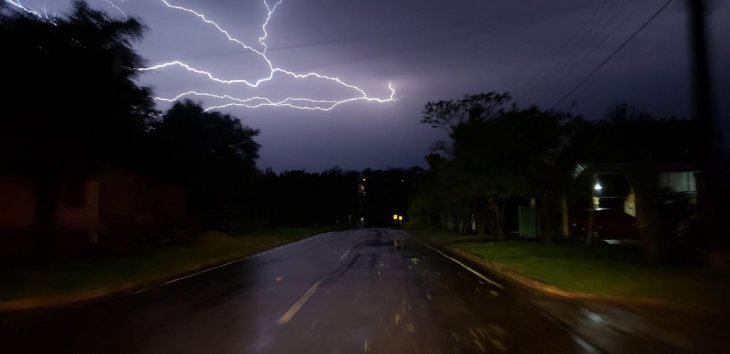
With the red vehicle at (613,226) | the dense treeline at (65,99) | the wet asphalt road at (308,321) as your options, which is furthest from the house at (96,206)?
the red vehicle at (613,226)

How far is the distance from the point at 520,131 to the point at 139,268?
17572 millimetres

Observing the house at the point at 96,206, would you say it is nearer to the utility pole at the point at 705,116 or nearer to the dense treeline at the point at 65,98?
the dense treeline at the point at 65,98

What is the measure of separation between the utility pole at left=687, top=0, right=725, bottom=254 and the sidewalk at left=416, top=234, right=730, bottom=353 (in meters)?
3.67

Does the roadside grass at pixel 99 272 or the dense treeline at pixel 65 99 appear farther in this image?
the dense treeline at pixel 65 99

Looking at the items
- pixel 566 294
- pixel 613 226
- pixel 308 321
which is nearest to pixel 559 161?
pixel 613 226

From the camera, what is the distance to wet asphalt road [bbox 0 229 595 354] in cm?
898

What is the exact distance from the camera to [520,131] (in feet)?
101

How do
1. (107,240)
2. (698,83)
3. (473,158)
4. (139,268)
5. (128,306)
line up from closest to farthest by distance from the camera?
(128,306)
(698,83)
(139,268)
(473,158)
(107,240)

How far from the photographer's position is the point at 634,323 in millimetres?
10562

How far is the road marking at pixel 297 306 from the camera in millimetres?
11293

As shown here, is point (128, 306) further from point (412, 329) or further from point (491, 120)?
point (491, 120)

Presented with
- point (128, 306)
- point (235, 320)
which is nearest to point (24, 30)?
point (128, 306)

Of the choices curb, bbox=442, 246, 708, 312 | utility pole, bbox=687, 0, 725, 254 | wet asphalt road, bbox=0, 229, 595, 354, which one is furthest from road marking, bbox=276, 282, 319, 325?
utility pole, bbox=687, 0, 725, 254

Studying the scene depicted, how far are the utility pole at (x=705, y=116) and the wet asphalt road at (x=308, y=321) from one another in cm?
499
